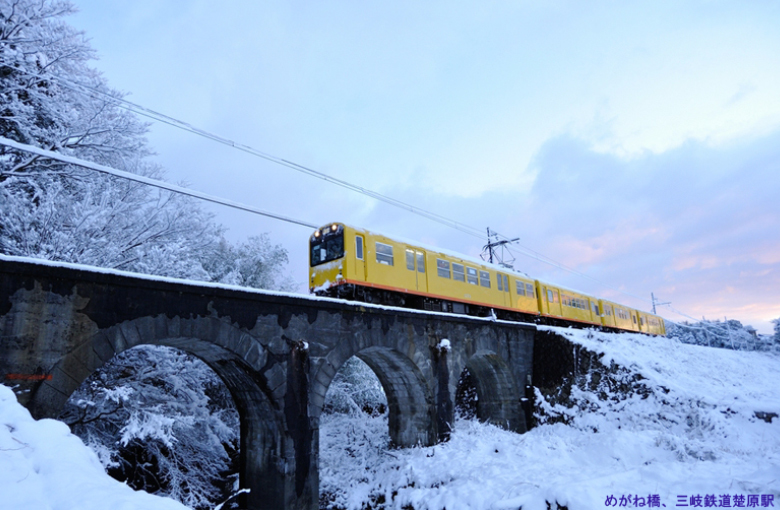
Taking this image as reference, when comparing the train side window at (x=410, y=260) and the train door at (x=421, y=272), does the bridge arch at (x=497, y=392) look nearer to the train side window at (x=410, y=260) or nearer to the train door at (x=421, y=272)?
the train door at (x=421, y=272)

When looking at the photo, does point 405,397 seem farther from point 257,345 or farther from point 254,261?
point 254,261

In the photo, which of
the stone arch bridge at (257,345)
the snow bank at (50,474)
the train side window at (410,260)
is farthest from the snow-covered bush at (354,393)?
the snow bank at (50,474)

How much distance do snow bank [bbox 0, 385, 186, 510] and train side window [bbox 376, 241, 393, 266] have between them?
428 inches

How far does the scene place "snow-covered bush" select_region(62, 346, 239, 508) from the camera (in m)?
9.07

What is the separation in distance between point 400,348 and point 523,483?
4.83 m

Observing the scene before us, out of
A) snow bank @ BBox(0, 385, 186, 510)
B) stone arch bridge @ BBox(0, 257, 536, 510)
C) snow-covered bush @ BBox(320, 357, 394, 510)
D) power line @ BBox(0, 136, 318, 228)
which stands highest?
power line @ BBox(0, 136, 318, 228)

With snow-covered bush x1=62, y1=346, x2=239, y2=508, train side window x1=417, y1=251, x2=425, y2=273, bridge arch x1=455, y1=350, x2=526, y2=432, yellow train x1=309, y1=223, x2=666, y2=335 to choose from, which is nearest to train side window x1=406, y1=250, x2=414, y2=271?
yellow train x1=309, y1=223, x2=666, y2=335

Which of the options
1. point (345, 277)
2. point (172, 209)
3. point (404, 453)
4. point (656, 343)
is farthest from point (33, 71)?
point (656, 343)

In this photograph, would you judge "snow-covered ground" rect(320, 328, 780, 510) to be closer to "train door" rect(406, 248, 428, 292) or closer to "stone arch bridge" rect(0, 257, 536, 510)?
"stone arch bridge" rect(0, 257, 536, 510)

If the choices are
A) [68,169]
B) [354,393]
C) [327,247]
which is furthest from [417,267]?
[68,169]

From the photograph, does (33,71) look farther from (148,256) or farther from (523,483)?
(523,483)

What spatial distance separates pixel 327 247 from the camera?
1471cm

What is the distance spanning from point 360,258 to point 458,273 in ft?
17.2

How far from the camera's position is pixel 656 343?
69.1 feet
